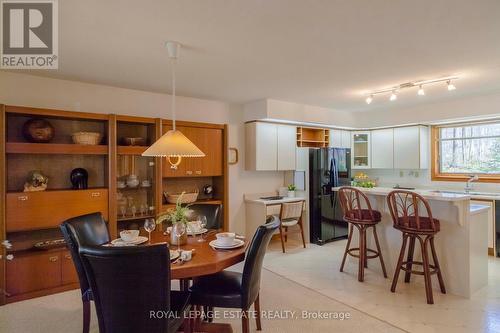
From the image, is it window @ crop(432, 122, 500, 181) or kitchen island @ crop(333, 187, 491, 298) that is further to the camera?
window @ crop(432, 122, 500, 181)

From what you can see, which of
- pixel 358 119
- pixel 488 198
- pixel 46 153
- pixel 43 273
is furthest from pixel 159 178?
pixel 488 198

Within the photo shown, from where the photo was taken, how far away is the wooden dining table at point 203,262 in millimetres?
1893

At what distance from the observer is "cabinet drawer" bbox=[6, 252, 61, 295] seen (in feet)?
9.68

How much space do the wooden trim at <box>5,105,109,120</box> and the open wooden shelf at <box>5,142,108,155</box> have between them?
320 mm

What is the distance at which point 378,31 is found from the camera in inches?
89.7

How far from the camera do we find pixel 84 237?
8.29 ft

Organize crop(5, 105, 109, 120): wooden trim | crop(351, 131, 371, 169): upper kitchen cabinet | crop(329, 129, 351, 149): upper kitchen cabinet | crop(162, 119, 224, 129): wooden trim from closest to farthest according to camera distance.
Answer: crop(5, 105, 109, 120): wooden trim → crop(162, 119, 224, 129): wooden trim → crop(329, 129, 351, 149): upper kitchen cabinet → crop(351, 131, 371, 169): upper kitchen cabinet

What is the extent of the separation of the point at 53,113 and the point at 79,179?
0.78 m

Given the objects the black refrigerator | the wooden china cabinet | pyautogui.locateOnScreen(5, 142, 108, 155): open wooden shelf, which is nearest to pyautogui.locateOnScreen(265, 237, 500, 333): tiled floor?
the black refrigerator

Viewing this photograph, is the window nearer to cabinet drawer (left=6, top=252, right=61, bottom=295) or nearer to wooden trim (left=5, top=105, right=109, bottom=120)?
wooden trim (left=5, top=105, right=109, bottom=120)

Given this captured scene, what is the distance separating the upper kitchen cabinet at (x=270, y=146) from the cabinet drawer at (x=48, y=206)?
2305 millimetres

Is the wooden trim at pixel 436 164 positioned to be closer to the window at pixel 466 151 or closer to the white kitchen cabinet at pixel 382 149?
the window at pixel 466 151

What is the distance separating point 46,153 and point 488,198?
582cm

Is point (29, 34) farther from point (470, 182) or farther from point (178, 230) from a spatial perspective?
point (470, 182)
